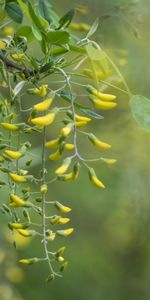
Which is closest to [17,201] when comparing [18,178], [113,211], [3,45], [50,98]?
[18,178]

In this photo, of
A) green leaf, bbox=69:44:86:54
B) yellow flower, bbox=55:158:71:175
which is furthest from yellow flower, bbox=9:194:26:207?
green leaf, bbox=69:44:86:54

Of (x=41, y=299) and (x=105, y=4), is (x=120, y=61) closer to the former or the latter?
(x=105, y=4)

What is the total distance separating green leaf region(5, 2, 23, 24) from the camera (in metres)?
1.19

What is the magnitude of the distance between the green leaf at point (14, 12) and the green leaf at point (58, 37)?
0.61 feet

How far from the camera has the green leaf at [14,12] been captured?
1192 millimetres

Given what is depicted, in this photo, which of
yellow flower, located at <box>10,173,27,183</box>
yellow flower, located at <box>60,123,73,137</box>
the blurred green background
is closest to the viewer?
yellow flower, located at <box>60,123,73,137</box>

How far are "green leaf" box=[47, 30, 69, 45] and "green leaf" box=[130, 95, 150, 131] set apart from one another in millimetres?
124

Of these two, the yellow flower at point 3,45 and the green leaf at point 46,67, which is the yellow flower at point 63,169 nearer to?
the green leaf at point 46,67

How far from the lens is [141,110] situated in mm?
1030

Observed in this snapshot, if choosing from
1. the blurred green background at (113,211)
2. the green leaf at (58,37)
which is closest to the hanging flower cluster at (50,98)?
the green leaf at (58,37)

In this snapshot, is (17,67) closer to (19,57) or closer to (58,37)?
(19,57)

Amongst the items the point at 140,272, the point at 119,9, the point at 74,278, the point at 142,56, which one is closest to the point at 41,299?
the point at 74,278

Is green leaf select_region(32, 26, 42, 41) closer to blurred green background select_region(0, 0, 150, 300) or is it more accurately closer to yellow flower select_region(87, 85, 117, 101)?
yellow flower select_region(87, 85, 117, 101)

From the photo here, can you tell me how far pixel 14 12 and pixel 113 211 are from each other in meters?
1.86
